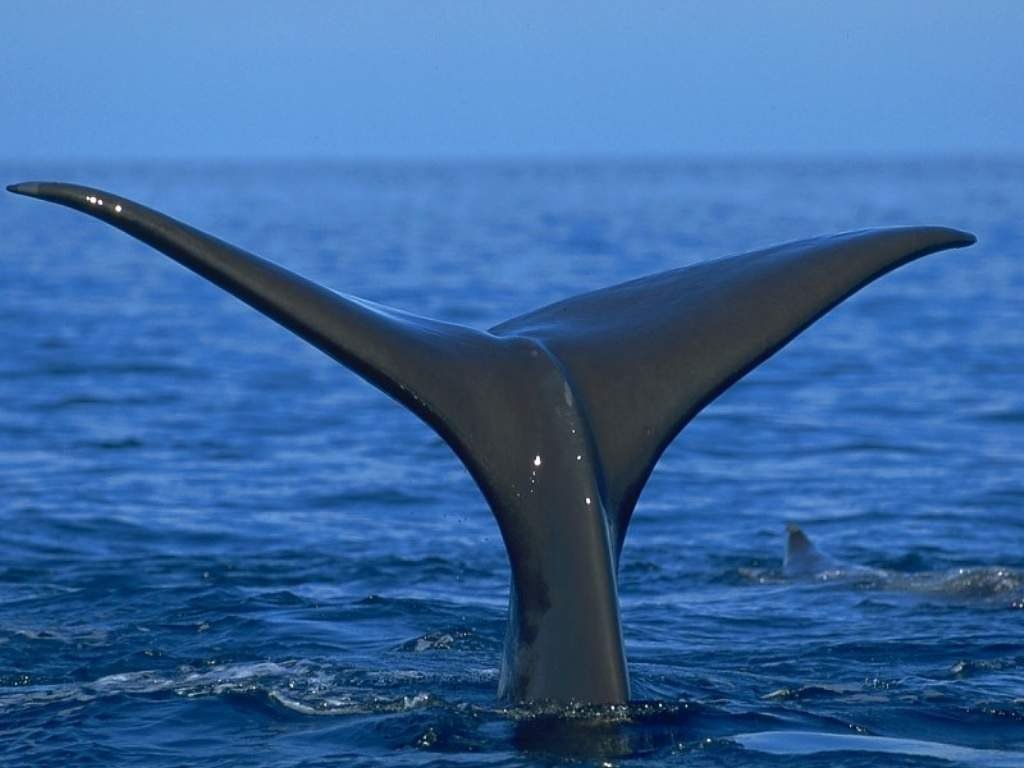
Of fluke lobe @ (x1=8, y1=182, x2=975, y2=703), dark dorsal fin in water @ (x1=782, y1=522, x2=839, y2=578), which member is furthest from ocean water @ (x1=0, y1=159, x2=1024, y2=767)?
fluke lobe @ (x1=8, y1=182, x2=975, y2=703)

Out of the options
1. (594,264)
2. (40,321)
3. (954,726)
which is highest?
(594,264)

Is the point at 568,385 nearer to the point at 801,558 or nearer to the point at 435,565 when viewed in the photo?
the point at 801,558

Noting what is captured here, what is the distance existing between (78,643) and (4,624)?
63 centimetres

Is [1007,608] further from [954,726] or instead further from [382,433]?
[382,433]

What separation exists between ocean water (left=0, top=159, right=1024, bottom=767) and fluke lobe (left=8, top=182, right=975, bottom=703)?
0.30m

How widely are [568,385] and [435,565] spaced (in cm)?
503

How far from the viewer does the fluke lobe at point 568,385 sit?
557cm

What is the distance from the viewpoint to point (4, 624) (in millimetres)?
8688

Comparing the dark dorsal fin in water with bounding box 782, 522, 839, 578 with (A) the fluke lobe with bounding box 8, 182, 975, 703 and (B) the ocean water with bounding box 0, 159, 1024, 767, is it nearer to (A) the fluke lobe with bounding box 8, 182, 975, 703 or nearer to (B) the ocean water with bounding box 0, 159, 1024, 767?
(B) the ocean water with bounding box 0, 159, 1024, 767

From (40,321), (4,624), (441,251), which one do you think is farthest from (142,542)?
(441,251)

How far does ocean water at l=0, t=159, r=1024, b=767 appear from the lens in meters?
6.41

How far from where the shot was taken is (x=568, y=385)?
586 centimetres

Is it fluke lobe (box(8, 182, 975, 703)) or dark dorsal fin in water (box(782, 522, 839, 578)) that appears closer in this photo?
fluke lobe (box(8, 182, 975, 703))

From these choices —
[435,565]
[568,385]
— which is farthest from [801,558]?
[568,385]
